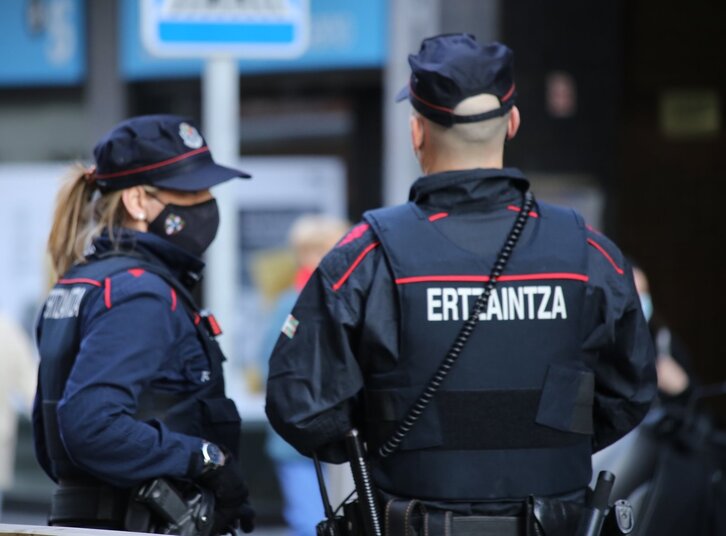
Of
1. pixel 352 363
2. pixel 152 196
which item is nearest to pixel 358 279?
pixel 352 363

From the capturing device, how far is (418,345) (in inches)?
110

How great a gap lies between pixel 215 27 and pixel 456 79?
7.47ft

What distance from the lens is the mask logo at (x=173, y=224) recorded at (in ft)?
11.0

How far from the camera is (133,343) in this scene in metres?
3.05

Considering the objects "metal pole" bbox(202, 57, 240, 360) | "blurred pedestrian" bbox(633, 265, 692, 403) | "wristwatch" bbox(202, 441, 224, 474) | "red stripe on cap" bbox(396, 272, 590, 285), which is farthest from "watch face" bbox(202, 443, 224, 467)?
"blurred pedestrian" bbox(633, 265, 692, 403)

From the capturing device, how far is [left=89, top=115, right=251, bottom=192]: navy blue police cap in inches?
130

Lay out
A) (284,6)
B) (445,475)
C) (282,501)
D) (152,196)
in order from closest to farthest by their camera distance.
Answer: (445,475), (152,196), (284,6), (282,501)

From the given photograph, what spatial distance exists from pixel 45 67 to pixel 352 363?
20.4 ft

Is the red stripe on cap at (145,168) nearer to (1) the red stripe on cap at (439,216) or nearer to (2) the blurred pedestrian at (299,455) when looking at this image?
(1) the red stripe on cap at (439,216)

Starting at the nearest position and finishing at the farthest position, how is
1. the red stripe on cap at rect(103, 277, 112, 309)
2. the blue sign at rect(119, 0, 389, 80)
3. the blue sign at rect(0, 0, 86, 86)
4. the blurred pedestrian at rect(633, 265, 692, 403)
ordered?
the red stripe on cap at rect(103, 277, 112, 309)
the blurred pedestrian at rect(633, 265, 692, 403)
the blue sign at rect(119, 0, 389, 80)
the blue sign at rect(0, 0, 86, 86)

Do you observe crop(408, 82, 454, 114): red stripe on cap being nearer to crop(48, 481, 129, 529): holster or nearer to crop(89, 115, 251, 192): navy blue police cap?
crop(89, 115, 251, 192): navy blue police cap

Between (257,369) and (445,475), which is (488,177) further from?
(257,369)

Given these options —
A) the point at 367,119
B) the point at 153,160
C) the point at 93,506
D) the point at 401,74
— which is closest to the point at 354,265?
the point at 153,160

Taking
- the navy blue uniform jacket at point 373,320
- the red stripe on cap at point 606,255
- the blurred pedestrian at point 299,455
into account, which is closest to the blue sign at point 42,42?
the blurred pedestrian at point 299,455
